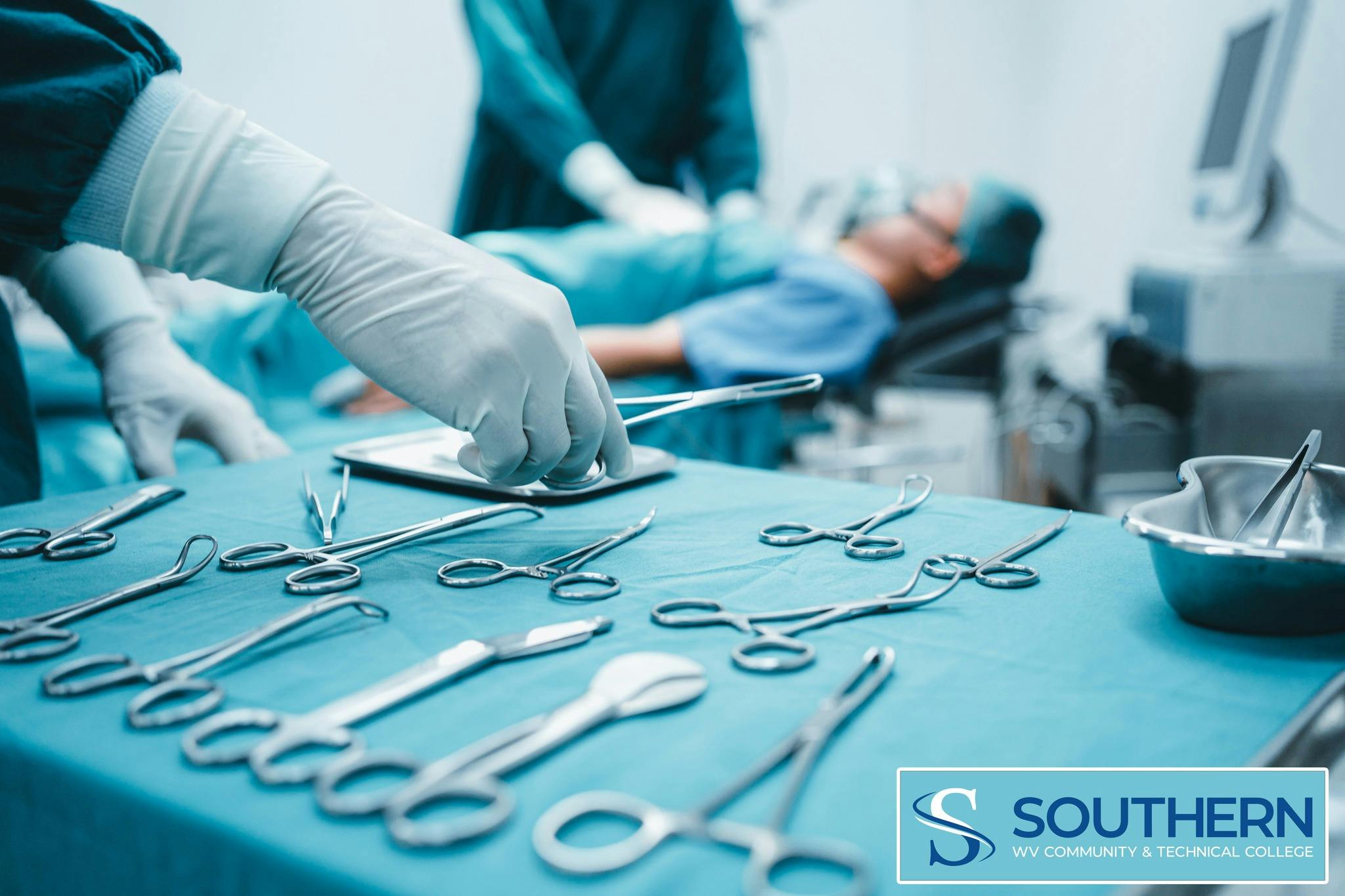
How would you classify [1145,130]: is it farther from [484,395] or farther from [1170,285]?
[484,395]

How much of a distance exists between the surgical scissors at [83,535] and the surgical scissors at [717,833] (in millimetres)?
451

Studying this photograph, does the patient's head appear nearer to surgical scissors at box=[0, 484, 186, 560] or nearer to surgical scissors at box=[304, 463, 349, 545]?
surgical scissors at box=[304, 463, 349, 545]

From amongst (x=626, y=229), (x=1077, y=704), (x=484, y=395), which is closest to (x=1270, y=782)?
(x=1077, y=704)

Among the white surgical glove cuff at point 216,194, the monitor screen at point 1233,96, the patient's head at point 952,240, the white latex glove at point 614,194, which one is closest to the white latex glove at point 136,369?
the white surgical glove cuff at point 216,194

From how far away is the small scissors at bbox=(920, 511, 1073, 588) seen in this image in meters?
0.53

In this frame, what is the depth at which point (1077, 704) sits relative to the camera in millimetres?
392

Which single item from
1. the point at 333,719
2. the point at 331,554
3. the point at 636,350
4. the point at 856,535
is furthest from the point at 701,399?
the point at 636,350

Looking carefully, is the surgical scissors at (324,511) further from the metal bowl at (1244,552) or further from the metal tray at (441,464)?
the metal bowl at (1244,552)

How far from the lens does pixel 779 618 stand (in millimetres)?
484

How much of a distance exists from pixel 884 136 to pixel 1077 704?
2.90 meters

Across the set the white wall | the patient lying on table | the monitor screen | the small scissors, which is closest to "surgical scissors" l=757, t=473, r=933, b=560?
the small scissors

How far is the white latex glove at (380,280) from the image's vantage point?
A: 61 cm

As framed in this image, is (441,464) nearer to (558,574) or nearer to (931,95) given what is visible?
(558,574)

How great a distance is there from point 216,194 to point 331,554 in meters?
0.24
